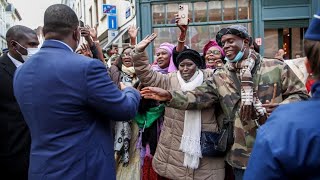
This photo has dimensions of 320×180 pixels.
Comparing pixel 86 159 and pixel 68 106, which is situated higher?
pixel 68 106

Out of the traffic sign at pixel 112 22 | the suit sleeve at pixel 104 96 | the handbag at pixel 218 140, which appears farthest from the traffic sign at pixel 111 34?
the suit sleeve at pixel 104 96

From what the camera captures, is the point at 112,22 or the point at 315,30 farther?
the point at 112,22

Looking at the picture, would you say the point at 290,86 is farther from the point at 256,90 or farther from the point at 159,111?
the point at 159,111

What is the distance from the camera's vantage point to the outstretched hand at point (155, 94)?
3242 millimetres

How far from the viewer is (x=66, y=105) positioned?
7.45 ft

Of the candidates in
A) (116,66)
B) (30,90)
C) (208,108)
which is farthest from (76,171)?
(116,66)

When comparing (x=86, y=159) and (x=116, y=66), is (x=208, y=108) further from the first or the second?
(x=116, y=66)

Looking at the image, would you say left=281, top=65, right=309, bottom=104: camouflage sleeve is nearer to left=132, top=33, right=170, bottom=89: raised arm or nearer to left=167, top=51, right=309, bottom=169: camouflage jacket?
left=167, top=51, right=309, bottom=169: camouflage jacket

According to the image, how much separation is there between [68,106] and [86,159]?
1.10ft

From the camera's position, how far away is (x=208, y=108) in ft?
11.5

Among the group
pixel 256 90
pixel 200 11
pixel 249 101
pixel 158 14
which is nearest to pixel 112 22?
pixel 158 14

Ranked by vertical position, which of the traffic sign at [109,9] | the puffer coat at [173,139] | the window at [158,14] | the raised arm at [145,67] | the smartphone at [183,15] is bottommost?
the puffer coat at [173,139]

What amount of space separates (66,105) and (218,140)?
1587 mm

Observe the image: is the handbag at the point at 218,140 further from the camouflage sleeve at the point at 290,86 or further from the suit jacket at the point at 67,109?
the suit jacket at the point at 67,109
